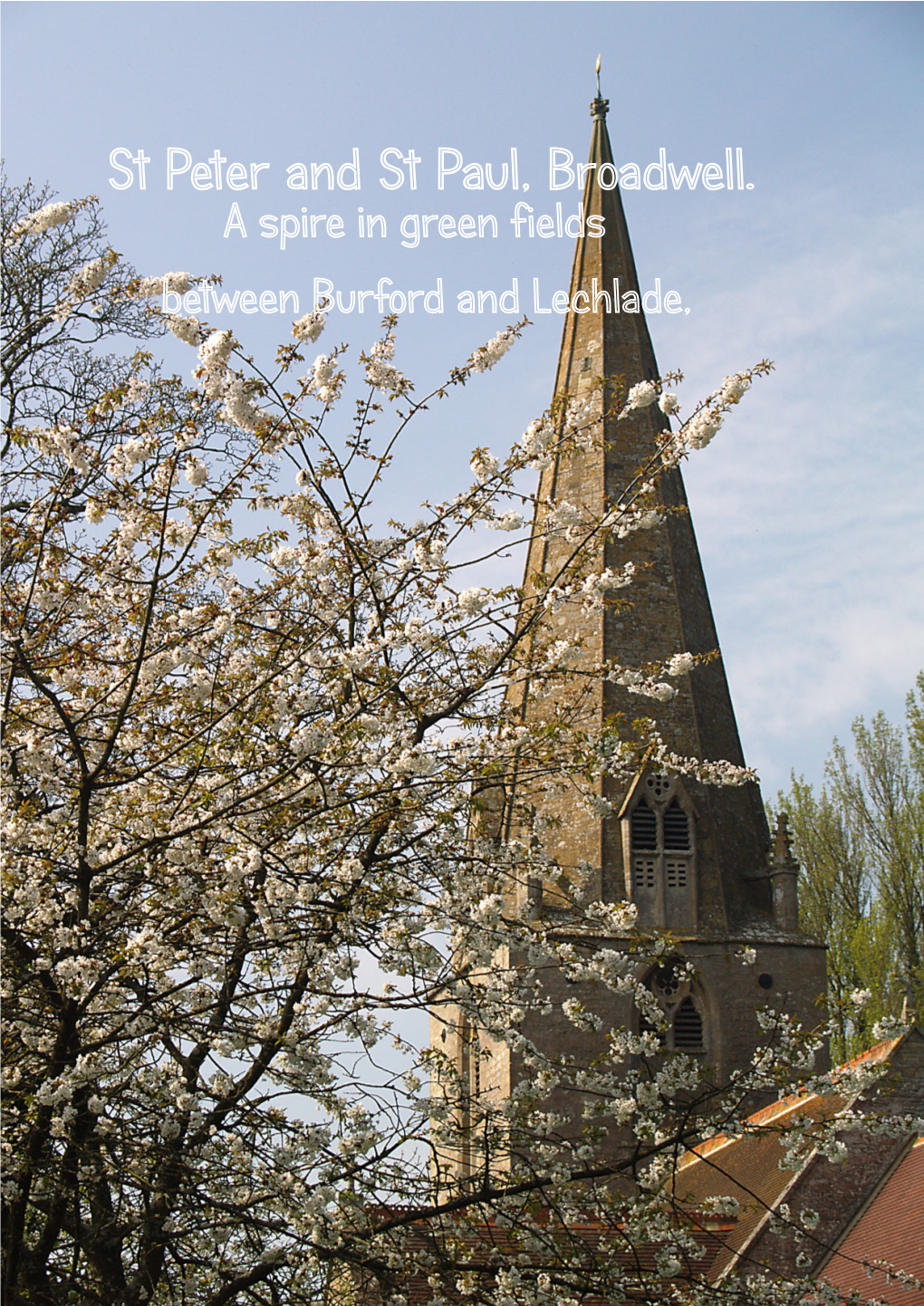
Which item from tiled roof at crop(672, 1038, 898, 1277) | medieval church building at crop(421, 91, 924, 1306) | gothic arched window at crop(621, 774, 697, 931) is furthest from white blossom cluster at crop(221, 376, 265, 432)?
gothic arched window at crop(621, 774, 697, 931)

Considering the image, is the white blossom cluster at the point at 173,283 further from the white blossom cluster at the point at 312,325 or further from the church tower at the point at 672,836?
the church tower at the point at 672,836

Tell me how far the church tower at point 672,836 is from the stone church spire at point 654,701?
0.02 meters

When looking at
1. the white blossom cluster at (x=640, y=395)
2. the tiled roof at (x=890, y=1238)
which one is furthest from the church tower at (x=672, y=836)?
the white blossom cluster at (x=640, y=395)

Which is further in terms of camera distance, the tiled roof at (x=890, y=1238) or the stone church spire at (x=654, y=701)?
the stone church spire at (x=654, y=701)

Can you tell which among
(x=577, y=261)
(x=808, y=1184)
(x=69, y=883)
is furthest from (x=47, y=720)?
(x=577, y=261)

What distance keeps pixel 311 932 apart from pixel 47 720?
6.34 ft

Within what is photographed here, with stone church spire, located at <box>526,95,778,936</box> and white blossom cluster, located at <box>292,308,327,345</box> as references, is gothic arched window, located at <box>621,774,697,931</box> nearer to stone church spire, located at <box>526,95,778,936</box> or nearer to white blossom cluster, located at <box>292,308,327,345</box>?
stone church spire, located at <box>526,95,778,936</box>

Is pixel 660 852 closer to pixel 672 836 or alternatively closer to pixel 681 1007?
pixel 672 836

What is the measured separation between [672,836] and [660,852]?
1.57 ft

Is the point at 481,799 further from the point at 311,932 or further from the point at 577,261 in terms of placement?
the point at 577,261

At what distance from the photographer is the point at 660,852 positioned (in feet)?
74.4

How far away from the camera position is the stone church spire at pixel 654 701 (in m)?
22.4

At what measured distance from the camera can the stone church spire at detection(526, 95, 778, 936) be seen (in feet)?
73.4

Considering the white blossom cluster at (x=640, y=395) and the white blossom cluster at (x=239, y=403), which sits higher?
the white blossom cluster at (x=640, y=395)
